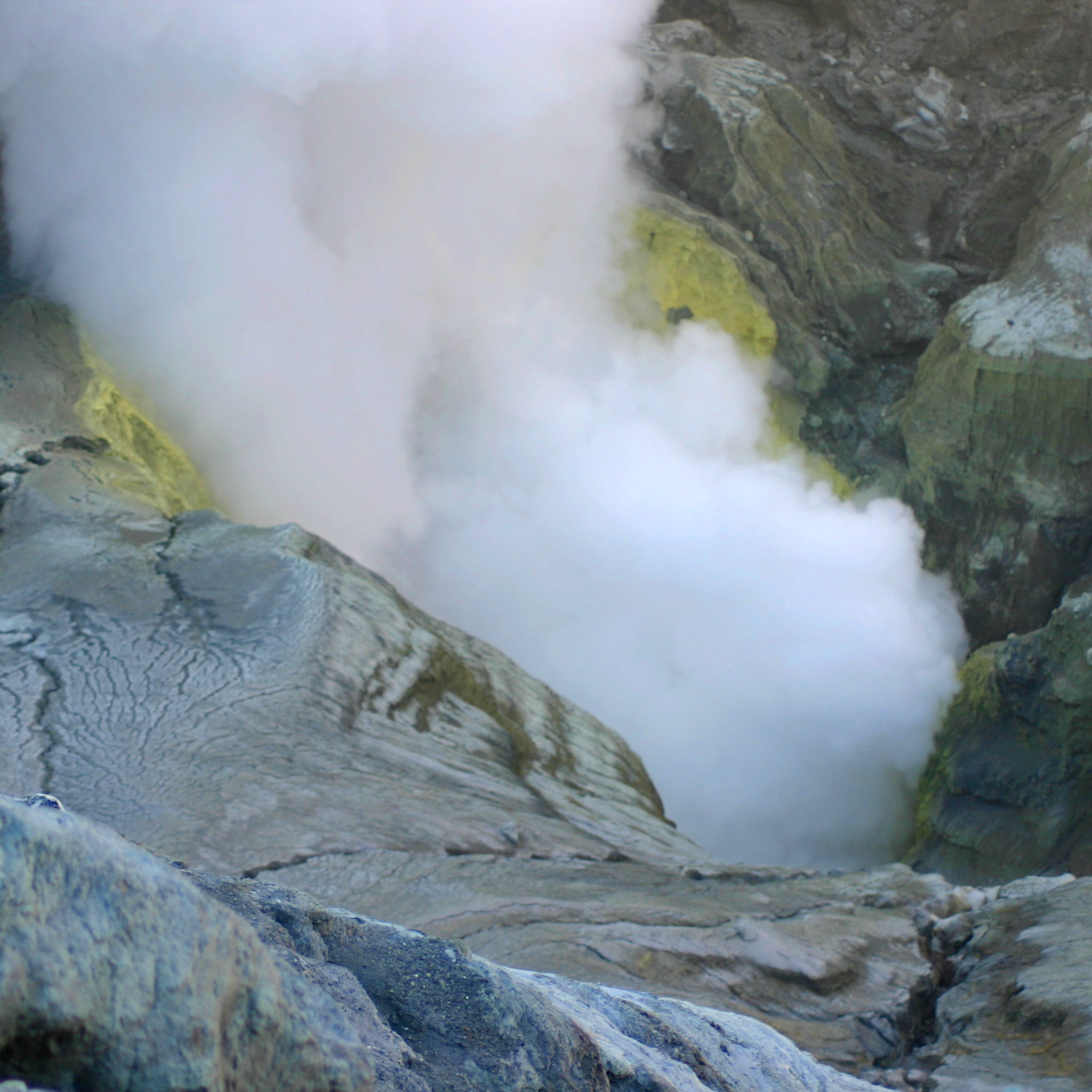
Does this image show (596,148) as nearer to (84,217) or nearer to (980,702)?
(84,217)

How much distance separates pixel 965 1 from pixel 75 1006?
12.6 m

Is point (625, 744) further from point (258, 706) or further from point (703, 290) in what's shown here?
point (703, 290)

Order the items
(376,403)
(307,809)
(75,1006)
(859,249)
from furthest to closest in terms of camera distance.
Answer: (859,249) < (376,403) < (307,809) < (75,1006)

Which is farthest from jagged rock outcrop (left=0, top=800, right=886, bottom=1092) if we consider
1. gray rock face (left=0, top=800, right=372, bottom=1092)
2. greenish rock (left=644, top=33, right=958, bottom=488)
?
greenish rock (left=644, top=33, right=958, bottom=488)

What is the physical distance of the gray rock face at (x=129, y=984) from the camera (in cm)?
85

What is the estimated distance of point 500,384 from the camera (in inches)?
366

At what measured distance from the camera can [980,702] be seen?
7.77m

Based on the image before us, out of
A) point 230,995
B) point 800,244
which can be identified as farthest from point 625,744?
point 800,244

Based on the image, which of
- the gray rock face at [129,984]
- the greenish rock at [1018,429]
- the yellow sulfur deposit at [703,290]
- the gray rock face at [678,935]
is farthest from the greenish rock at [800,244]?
the gray rock face at [129,984]

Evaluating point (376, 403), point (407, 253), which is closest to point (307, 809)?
point (376, 403)

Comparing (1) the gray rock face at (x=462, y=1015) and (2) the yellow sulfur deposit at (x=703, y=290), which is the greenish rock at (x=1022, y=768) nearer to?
(2) the yellow sulfur deposit at (x=703, y=290)

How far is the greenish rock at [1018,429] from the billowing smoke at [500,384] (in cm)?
46

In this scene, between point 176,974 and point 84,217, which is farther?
point 84,217

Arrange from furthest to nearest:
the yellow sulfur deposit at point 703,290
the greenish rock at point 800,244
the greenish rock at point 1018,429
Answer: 1. the greenish rock at point 800,244
2. the yellow sulfur deposit at point 703,290
3. the greenish rock at point 1018,429
